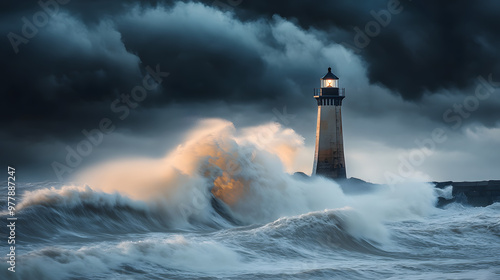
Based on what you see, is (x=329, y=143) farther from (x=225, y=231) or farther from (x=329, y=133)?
(x=225, y=231)

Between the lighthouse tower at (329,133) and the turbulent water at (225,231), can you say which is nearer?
the turbulent water at (225,231)

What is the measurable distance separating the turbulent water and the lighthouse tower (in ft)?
4.05

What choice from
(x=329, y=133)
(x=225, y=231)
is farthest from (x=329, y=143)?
(x=225, y=231)

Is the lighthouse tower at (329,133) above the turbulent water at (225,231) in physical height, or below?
above

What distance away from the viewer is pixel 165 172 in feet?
81.7

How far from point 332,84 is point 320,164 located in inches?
134

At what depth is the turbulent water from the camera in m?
14.5

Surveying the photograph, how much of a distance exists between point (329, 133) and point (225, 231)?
13.3 m

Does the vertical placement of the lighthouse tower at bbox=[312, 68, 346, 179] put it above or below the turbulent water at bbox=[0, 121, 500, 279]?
above

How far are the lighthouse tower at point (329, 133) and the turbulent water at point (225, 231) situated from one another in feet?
4.05

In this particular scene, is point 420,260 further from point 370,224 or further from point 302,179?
point 302,179

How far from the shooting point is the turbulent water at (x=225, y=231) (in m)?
14.5

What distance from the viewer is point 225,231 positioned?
20.8 meters

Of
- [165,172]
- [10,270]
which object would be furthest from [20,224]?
[165,172]
